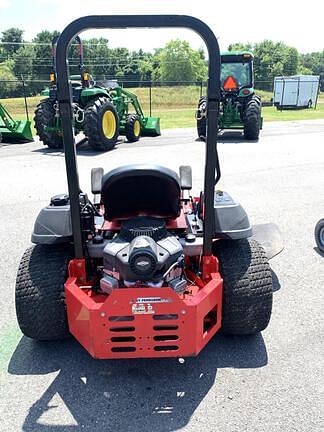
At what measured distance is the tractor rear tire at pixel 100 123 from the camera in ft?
32.5

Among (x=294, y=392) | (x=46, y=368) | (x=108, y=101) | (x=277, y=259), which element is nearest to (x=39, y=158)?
(x=108, y=101)

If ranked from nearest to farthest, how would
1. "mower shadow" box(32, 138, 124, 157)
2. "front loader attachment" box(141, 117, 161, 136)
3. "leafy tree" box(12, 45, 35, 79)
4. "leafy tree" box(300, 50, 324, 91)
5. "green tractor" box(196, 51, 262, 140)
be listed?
1. "mower shadow" box(32, 138, 124, 157)
2. "green tractor" box(196, 51, 262, 140)
3. "front loader attachment" box(141, 117, 161, 136)
4. "leafy tree" box(12, 45, 35, 79)
5. "leafy tree" box(300, 50, 324, 91)

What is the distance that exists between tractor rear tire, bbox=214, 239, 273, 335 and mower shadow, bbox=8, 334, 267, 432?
0.19 meters

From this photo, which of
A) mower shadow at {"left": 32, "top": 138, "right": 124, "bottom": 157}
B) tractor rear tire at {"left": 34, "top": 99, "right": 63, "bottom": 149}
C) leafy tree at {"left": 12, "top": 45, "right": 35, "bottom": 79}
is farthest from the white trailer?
leafy tree at {"left": 12, "top": 45, "right": 35, "bottom": 79}

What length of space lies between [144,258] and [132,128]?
34.8ft

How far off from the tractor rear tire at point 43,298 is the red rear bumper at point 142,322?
0.25 meters

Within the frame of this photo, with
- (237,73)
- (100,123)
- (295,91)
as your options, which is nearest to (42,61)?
(295,91)

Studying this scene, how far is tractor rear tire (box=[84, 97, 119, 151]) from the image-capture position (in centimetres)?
991

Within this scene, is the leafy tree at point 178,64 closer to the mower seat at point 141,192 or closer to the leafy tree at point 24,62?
the leafy tree at point 24,62

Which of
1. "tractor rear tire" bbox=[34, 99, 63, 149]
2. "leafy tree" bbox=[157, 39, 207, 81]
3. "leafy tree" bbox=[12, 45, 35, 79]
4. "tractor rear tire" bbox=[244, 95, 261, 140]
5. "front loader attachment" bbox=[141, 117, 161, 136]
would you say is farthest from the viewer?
"leafy tree" bbox=[12, 45, 35, 79]

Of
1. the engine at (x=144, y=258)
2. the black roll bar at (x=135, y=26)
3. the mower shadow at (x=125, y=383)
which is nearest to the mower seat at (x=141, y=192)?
the engine at (x=144, y=258)

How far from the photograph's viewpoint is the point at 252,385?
7.92 feet

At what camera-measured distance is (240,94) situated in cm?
1289

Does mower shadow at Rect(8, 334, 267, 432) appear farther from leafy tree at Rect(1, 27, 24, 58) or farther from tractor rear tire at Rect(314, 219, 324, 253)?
leafy tree at Rect(1, 27, 24, 58)
